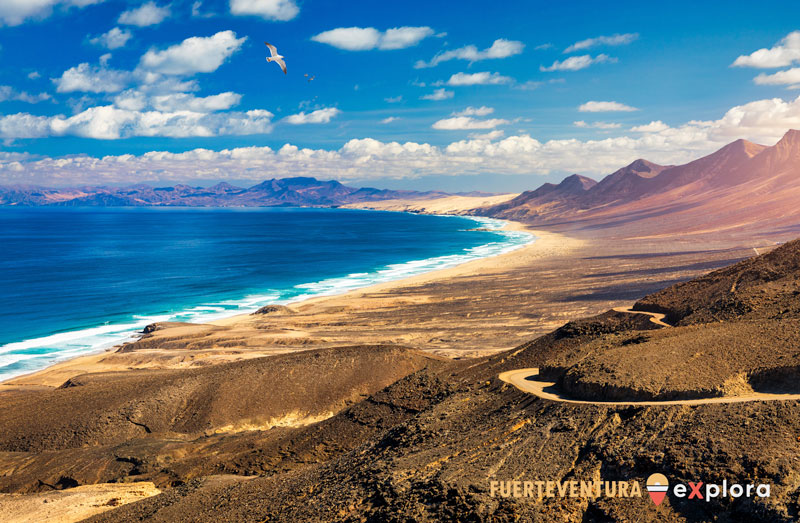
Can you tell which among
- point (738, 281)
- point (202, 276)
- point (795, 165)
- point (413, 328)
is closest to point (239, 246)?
point (202, 276)

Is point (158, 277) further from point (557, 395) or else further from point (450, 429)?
point (557, 395)

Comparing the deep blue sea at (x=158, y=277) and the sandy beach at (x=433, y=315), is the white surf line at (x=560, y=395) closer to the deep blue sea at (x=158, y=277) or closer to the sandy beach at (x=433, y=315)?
the sandy beach at (x=433, y=315)

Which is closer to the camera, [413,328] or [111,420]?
[111,420]

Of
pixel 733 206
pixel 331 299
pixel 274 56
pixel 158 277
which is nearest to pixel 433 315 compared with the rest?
pixel 331 299

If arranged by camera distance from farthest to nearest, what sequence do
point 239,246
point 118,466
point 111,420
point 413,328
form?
point 239,246 → point 413,328 → point 111,420 → point 118,466

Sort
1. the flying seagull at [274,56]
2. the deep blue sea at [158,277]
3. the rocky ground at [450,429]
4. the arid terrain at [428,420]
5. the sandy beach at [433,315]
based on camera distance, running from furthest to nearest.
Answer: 1. the deep blue sea at [158,277]
2. the sandy beach at [433,315]
3. the flying seagull at [274,56]
4. the arid terrain at [428,420]
5. the rocky ground at [450,429]

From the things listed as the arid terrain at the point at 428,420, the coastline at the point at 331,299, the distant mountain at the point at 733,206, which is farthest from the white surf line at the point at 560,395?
the distant mountain at the point at 733,206

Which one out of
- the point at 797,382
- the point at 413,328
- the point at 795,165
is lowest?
the point at 413,328

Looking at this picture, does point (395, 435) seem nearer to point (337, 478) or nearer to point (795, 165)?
point (337, 478)
